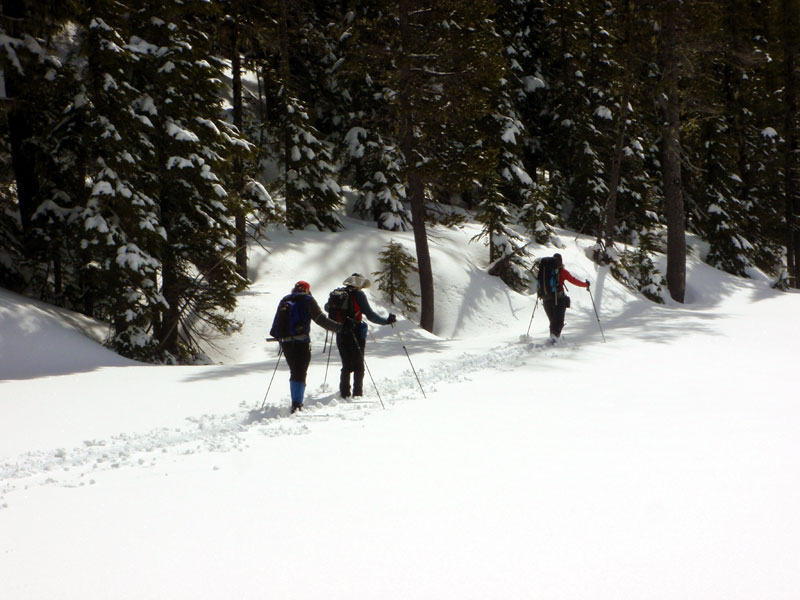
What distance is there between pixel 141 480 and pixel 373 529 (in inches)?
98.3

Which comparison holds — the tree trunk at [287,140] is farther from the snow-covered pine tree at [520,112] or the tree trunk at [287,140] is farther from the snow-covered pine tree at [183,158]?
the snow-covered pine tree at [520,112]

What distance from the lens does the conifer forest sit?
13.7 metres

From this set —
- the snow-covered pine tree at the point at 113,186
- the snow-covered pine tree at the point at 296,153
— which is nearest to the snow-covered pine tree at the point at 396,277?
the snow-covered pine tree at the point at 296,153

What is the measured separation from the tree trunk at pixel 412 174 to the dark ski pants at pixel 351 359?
829 cm

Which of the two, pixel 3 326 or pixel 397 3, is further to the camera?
pixel 397 3

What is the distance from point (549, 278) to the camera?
14.2 m

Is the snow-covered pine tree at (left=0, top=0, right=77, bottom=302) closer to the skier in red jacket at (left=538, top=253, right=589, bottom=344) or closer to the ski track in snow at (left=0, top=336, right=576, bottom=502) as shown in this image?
the ski track in snow at (left=0, top=336, right=576, bottom=502)

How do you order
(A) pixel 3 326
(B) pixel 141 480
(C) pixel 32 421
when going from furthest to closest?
(A) pixel 3 326 → (C) pixel 32 421 → (B) pixel 141 480

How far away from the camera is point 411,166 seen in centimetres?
1723

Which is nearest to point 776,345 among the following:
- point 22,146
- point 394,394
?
point 394,394

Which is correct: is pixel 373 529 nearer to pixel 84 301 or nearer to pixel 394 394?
pixel 394 394

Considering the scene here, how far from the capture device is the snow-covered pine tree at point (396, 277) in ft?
63.6

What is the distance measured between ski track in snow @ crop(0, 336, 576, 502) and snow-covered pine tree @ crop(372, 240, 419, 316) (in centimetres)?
874

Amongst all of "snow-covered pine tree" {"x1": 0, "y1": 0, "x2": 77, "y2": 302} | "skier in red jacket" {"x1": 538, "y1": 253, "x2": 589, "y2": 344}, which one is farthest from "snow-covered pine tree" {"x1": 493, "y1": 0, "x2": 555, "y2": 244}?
"snow-covered pine tree" {"x1": 0, "y1": 0, "x2": 77, "y2": 302}
